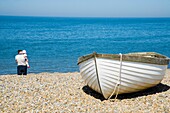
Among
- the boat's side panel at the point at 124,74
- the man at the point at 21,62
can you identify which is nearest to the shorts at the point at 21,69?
the man at the point at 21,62

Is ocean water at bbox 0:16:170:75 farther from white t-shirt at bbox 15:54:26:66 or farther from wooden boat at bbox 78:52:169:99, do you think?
wooden boat at bbox 78:52:169:99

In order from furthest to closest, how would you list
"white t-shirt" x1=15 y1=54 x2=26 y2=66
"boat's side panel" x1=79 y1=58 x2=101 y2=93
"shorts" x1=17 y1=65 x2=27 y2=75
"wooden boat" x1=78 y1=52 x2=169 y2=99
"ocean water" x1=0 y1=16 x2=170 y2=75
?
"ocean water" x1=0 y1=16 x2=170 y2=75
"shorts" x1=17 y1=65 x2=27 y2=75
"white t-shirt" x1=15 y1=54 x2=26 y2=66
"boat's side panel" x1=79 y1=58 x2=101 y2=93
"wooden boat" x1=78 y1=52 x2=169 y2=99

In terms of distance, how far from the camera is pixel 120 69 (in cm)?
946

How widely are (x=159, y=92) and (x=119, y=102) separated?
6.35ft

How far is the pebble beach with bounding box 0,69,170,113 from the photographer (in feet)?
29.1

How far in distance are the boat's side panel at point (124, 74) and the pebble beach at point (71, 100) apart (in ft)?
1.65

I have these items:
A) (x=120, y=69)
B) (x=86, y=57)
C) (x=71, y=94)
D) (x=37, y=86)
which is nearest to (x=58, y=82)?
(x=37, y=86)

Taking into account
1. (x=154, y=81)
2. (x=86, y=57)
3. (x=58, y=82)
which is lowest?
(x=58, y=82)

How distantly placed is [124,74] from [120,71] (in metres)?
0.19

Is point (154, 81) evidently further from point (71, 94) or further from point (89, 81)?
point (71, 94)

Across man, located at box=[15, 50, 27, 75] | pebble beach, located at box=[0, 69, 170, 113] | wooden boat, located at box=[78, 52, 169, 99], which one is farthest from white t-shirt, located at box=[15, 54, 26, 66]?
wooden boat, located at box=[78, 52, 169, 99]

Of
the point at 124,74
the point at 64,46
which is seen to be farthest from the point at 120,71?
the point at 64,46

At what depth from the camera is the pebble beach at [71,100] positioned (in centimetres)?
886

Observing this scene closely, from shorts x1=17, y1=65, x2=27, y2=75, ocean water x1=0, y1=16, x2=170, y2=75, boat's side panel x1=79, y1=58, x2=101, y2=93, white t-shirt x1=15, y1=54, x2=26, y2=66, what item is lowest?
ocean water x1=0, y1=16, x2=170, y2=75
